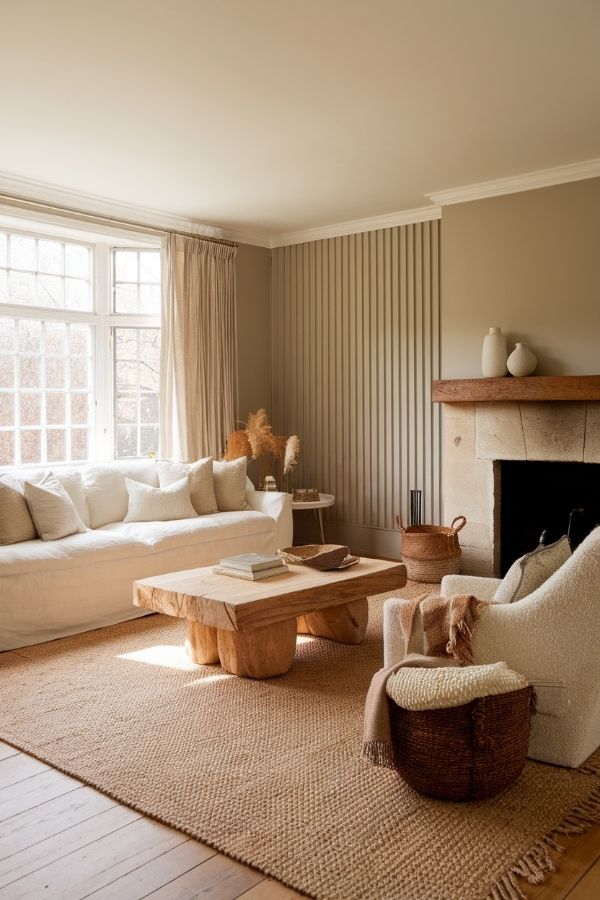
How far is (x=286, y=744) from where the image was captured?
2.65 metres

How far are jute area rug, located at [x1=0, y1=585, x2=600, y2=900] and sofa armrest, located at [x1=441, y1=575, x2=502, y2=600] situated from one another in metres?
0.56

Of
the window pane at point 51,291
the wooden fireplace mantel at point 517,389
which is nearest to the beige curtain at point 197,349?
the window pane at point 51,291

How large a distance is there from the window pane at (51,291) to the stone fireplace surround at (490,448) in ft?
9.03

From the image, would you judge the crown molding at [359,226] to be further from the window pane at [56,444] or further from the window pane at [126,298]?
the window pane at [56,444]

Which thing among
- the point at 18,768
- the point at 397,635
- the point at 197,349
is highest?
the point at 197,349

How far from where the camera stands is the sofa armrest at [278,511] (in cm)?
526

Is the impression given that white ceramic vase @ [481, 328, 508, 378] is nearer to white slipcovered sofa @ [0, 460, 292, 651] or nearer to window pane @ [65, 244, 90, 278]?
white slipcovered sofa @ [0, 460, 292, 651]

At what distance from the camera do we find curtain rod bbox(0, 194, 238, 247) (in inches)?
190

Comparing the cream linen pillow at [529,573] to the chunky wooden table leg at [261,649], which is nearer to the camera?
the cream linen pillow at [529,573]

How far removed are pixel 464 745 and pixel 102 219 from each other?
14.2 feet

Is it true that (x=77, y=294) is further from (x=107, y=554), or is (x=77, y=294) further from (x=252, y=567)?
(x=252, y=567)

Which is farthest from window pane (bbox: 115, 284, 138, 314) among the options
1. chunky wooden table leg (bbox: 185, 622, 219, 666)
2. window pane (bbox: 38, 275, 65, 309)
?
chunky wooden table leg (bbox: 185, 622, 219, 666)

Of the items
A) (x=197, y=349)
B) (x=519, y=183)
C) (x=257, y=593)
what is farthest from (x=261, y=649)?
(x=519, y=183)

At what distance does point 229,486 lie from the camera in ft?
17.5
